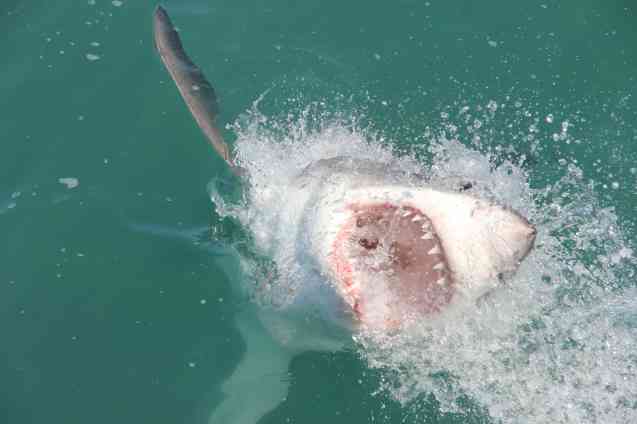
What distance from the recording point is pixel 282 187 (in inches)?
121

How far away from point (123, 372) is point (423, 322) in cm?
149

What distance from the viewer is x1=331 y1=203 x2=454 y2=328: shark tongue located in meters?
2.41

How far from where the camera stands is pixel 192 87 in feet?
11.9

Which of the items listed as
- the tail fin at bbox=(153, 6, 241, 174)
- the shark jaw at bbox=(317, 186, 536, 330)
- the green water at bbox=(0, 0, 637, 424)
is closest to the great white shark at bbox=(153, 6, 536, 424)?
A: the shark jaw at bbox=(317, 186, 536, 330)

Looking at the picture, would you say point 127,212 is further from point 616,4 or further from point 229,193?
point 616,4

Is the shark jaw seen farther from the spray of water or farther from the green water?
the green water

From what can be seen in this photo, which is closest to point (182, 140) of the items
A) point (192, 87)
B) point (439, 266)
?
point (192, 87)

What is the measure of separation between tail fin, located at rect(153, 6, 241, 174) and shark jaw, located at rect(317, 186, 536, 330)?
3.75 ft

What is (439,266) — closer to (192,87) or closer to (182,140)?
(192,87)

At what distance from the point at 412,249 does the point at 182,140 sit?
6.53 ft

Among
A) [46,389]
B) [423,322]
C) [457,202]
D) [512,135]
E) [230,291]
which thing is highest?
[457,202]

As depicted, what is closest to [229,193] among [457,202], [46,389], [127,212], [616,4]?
[127,212]

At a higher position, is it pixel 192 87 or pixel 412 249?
pixel 412 249

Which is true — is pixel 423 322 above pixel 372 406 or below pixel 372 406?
above
